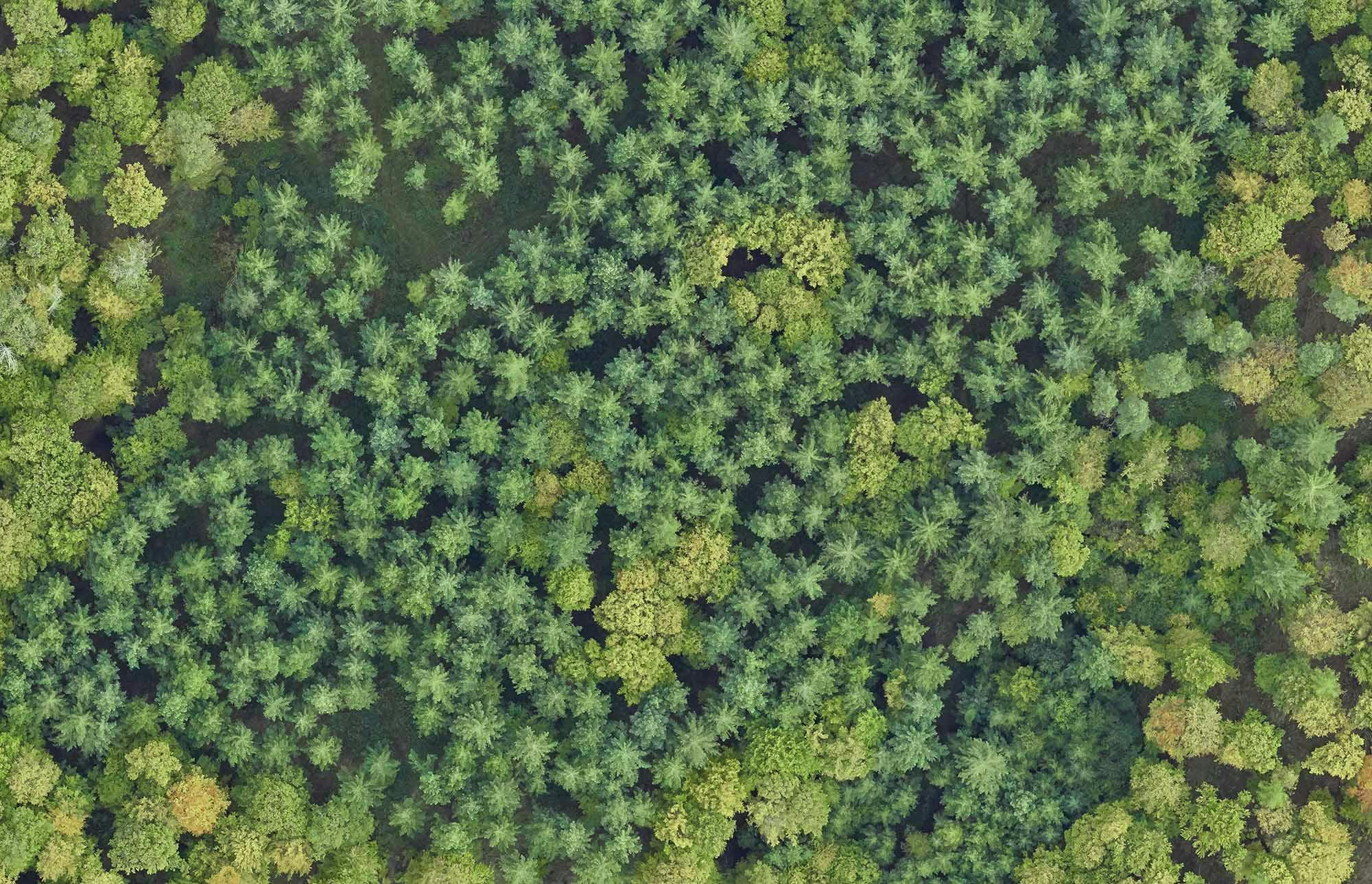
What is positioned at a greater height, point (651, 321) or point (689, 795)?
point (651, 321)

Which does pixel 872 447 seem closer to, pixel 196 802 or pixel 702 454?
pixel 702 454

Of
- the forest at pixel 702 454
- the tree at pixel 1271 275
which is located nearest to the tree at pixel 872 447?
the forest at pixel 702 454

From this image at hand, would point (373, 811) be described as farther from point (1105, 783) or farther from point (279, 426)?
point (1105, 783)

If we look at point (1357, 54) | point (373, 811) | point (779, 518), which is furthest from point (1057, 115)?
point (373, 811)

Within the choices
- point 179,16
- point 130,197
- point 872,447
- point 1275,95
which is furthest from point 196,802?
point 1275,95

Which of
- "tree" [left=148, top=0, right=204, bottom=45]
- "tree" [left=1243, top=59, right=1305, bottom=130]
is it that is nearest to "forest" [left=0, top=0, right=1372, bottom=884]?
"tree" [left=148, top=0, right=204, bottom=45]

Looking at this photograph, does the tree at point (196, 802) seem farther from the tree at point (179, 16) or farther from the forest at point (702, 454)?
the tree at point (179, 16)

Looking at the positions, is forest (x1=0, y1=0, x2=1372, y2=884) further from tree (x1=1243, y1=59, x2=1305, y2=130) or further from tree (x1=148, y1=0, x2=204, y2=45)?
tree (x1=1243, y1=59, x2=1305, y2=130)

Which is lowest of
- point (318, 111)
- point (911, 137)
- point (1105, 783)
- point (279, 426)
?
point (1105, 783)
